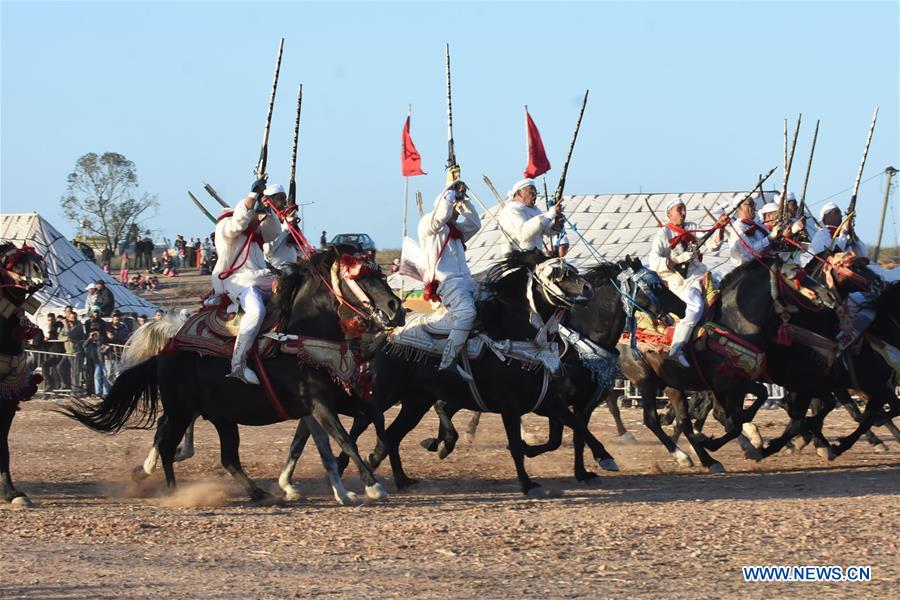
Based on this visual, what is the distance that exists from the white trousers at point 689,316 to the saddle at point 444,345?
1883 millimetres

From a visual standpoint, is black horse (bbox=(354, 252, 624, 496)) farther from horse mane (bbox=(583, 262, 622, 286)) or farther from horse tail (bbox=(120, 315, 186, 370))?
horse tail (bbox=(120, 315, 186, 370))

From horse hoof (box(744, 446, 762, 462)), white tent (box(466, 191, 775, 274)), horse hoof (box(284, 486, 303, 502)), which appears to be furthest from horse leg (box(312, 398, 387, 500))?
white tent (box(466, 191, 775, 274))

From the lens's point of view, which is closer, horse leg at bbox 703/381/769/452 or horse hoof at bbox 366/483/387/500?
horse hoof at bbox 366/483/387/500

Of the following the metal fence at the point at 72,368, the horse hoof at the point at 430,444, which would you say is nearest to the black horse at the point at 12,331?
the horse hoof at the point at 430,444

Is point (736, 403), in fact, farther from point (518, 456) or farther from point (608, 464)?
point (518, 456)

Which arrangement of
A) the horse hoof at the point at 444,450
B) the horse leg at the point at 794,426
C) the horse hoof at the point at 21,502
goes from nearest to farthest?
the horse hoof at the point at 21,502, the horse hoof at the point at 444,450, the horse leg at the point at 794,426

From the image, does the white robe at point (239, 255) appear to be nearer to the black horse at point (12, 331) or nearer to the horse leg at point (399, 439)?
the black horse at point (12, 331)

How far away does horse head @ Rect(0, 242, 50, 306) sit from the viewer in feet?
40.1

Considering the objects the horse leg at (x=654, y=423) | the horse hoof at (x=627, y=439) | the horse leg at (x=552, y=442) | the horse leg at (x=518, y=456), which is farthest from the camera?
the horse hoof at (x=627, y=439)

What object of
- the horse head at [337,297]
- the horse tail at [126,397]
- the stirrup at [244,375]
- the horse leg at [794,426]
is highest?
the horse head at [337,297]

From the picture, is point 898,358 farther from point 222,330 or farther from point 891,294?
point 222,330

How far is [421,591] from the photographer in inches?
326

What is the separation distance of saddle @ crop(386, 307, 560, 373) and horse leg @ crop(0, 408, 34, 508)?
11.6 ft

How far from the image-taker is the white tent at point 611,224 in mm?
31438
